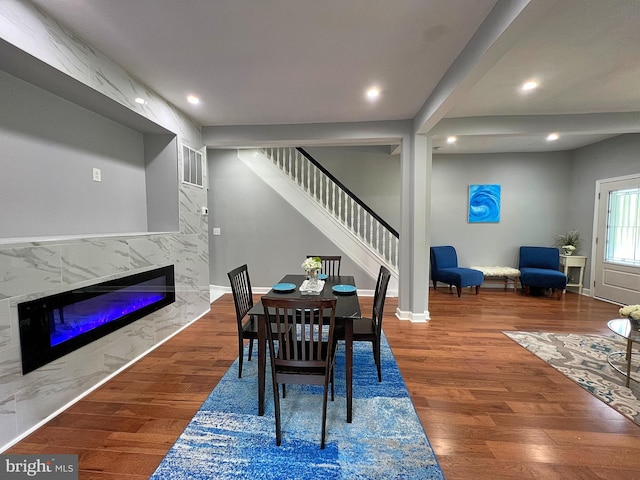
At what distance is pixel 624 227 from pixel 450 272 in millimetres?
2748

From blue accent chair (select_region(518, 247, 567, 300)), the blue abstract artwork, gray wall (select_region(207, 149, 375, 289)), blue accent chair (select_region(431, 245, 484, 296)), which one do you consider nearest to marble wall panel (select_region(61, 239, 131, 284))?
gray wall (select_region(207, 149, 375, 289))

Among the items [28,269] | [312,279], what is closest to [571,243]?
[312,279]

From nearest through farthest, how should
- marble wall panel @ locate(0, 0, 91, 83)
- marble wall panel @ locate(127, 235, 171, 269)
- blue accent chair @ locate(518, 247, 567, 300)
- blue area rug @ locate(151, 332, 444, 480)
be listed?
blue area rug @ locate(151, 332, 444, 480), marble wall panel @ locate(0, 0, 91, 83), marble wall panel @ locate(127, 235, 171, 269), blue accent chair @ locate(518, 247, 567, 300)

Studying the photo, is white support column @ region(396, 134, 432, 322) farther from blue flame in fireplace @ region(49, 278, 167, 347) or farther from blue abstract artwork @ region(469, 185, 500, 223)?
blue flame in fireplace @ region(49, 278, 167, 347)

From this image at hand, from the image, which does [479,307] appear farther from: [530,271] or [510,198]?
[510,198]

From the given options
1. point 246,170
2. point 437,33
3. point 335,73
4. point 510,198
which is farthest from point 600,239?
point 246,170

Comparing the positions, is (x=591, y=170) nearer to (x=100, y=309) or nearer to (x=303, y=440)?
(x=303, y=440)

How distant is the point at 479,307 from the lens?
175 inches

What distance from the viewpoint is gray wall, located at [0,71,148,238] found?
199 cm

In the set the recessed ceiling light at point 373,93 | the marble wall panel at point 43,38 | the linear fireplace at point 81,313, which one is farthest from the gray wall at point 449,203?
the marble wall panel at point 43,38

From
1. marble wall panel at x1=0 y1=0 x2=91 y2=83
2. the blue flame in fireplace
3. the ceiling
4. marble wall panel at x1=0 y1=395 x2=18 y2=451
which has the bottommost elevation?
marble wall panel at x1=0 y1=395 x2=18 y2=451

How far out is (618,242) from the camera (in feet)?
15.0

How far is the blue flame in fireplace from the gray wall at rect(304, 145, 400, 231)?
401 centimetres

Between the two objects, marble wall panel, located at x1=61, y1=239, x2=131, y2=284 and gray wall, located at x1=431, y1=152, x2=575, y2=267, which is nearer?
marble wall panel, located at x1=61, y1=239, x2=131, y2=284
